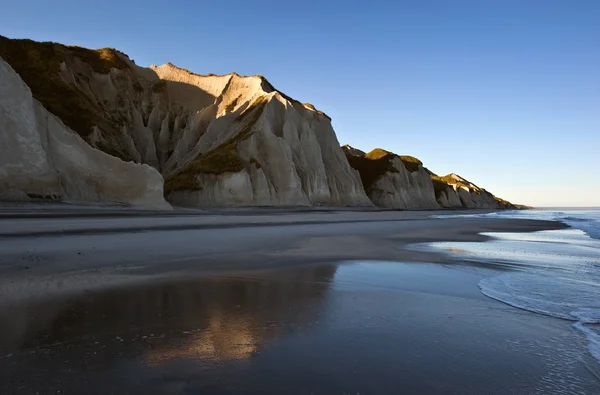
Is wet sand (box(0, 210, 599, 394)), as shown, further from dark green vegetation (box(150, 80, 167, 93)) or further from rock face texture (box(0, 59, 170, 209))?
dark green vegetation (box(150, 80, 167, 93))

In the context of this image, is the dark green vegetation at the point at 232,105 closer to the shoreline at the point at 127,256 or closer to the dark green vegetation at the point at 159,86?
the dark green vegetation at the point at 159,86

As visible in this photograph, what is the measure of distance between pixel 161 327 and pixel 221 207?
3980 centimetres

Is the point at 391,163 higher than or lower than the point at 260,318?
higher

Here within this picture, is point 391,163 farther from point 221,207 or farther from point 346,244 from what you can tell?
point 346,244

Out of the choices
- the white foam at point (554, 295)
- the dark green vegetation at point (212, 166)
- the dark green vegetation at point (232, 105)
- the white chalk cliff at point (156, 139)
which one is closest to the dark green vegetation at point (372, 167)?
the white chalk cliff at point (156, 139)

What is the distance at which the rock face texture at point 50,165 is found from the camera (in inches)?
890

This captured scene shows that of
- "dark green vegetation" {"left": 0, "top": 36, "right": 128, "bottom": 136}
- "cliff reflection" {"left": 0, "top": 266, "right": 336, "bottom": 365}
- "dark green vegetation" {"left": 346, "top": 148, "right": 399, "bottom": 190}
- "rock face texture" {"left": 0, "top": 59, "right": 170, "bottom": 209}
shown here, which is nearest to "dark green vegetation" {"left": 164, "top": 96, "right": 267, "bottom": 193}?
"dark green vegetation" {"left": 0, "top": 36, "right": 128, "bottom": 136}


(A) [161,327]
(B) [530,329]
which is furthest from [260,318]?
(B) [530,329]

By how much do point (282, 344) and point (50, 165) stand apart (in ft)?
87.3

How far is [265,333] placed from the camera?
4.11m

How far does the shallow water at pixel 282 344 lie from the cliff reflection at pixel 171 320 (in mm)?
19

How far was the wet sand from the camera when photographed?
2955mm

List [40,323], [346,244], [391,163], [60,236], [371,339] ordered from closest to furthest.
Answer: [371,339], [40,323], [60,236], [346,244], [391,163]

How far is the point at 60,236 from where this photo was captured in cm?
1275
